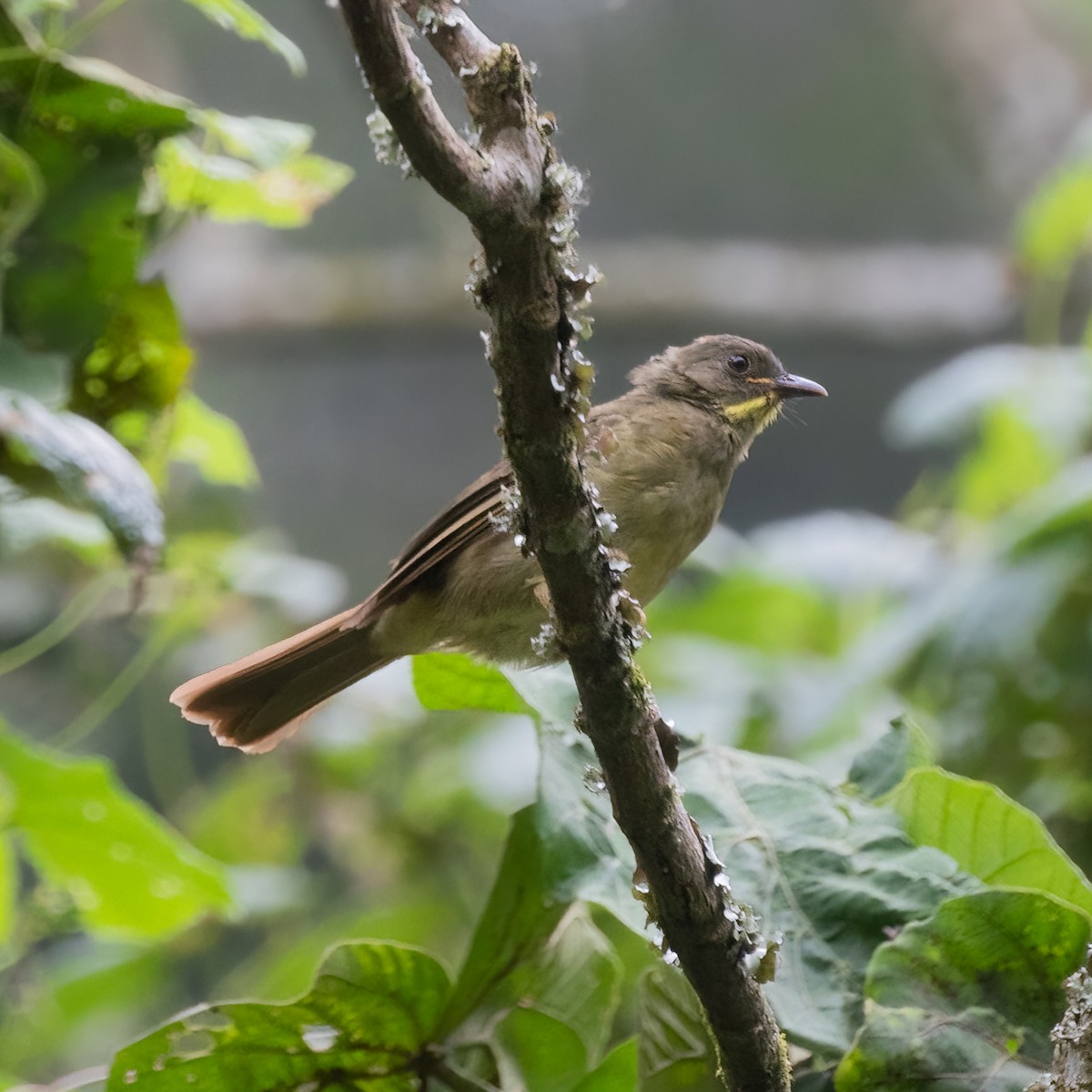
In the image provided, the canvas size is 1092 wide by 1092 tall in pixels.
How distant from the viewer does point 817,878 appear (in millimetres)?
1939

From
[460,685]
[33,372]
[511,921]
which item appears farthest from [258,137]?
[511,921]

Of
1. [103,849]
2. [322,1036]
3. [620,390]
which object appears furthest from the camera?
[620,390]

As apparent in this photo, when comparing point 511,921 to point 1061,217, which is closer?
point 511,921

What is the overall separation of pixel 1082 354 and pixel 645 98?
13.5 ft

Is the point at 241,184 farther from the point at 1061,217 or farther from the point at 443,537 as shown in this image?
the point at 1061,217

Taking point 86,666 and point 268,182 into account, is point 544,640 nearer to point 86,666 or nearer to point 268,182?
point 268,182

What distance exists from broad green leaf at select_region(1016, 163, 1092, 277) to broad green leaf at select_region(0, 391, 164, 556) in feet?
10.0

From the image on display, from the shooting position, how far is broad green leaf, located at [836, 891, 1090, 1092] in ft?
5.55

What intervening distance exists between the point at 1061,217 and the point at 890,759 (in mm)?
2545

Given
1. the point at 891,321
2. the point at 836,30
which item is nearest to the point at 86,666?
the point at 891,321

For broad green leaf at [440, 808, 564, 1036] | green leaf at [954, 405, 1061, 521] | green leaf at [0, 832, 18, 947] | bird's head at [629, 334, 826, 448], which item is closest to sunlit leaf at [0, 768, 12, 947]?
green leaf at [0, 832, 18, 947]

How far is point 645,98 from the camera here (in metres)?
7.43

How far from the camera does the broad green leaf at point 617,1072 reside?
1812 mm

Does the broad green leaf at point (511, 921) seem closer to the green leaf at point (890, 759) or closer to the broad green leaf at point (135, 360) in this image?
the green leaf at point (890, 759)
